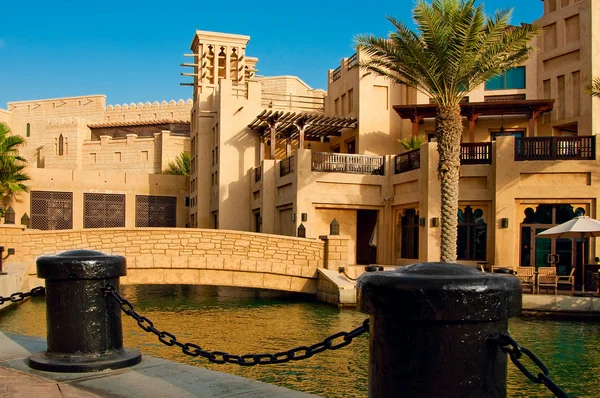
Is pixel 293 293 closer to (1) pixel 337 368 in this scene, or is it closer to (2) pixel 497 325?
(1) pixel 337 368

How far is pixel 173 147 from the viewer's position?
53.8 metres

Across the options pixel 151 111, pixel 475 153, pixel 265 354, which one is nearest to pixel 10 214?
pixel 475 153

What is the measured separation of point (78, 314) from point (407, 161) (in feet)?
Answer: 72.0

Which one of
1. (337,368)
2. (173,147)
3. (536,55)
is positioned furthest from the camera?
(173,147)

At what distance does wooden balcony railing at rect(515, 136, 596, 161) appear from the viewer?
74.1 feet

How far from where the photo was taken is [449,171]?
67.9 feet

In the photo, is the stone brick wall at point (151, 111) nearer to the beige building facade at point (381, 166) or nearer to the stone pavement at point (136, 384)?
the beige building facade at point (381, 166)

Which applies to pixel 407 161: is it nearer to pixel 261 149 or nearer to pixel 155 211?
pixel 261 149

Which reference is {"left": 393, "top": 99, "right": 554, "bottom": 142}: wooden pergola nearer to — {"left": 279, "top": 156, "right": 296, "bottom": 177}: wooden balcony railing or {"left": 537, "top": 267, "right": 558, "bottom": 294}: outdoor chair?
{"left": 279, "top": 156, "right": 296, "bottom": 177}: wooden balcony railing

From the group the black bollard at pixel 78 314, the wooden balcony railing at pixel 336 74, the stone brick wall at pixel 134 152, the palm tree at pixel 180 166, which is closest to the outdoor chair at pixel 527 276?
the black bollard at pixel 78 314

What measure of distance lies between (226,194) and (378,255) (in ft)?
30.6

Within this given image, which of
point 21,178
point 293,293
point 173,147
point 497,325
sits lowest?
point 293,293

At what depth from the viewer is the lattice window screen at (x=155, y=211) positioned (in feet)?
137

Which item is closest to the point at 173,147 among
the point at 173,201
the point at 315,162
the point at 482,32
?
the point at 173,201
